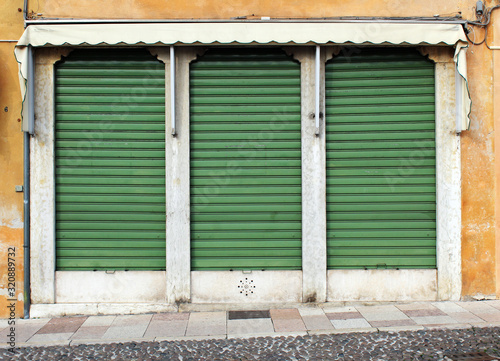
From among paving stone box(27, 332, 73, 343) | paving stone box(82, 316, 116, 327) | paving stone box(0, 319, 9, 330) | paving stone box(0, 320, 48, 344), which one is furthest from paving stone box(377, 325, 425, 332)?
paving stone box(0, 319, 9, 330)

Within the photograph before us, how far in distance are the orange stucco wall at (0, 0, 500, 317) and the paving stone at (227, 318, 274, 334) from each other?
3.43m

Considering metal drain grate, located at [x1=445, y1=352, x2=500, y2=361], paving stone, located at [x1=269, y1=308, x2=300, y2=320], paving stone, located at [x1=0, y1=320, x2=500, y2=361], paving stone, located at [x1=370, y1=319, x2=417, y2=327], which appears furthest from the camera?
paving stone, located at [x1=269, y1=308, x2=300, y2=320]

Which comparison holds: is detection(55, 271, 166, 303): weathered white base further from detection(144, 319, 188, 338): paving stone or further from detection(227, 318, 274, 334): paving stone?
detection(227, 318, 274, 334): paving stone

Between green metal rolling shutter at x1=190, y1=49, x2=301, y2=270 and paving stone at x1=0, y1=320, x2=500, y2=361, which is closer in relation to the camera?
paving stone at x1=0, y1=320, x2=500, y2=361

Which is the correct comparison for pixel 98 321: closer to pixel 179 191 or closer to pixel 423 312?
pixel 179 191

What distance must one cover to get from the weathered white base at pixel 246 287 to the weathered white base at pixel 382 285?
648 millimetres

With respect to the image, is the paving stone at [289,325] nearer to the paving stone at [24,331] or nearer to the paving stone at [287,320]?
the paving stone at [287,320]

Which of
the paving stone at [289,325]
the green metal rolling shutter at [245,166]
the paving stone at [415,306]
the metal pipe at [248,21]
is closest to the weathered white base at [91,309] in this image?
the green metal rolling shutter at [245,166]

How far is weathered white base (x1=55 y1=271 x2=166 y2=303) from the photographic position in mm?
6141

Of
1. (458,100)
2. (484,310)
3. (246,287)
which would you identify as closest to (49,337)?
(246,287)

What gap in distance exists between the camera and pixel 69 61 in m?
6.25

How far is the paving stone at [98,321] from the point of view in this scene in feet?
18.5

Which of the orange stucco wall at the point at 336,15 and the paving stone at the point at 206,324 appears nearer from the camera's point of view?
the paving stone at the point at 206,324

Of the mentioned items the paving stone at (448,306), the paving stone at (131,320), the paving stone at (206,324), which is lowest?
the paving stone at (131,320)
